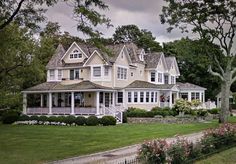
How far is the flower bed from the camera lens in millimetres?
13031

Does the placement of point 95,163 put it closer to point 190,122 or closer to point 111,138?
point 111,138

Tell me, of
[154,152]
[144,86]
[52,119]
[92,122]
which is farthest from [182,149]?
[144,86]

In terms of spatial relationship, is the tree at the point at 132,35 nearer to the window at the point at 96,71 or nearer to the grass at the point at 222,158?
the window at the point at 96,71

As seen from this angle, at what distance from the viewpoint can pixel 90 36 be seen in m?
17.9

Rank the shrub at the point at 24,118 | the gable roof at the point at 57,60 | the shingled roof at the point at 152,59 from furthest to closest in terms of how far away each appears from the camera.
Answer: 1. the shingled roof at the point at 152,59
2. the gable roof at the point at 57,60
3. the shrub at the point at 24,118

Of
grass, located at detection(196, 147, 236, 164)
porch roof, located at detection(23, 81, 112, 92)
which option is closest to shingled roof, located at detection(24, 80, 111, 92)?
porch roof, located at detection(23, 81, 112, 92)

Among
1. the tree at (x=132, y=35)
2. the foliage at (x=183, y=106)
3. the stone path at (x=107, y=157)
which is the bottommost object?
the stone path at (x=107, y=157)

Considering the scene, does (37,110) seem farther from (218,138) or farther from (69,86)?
(218,138)

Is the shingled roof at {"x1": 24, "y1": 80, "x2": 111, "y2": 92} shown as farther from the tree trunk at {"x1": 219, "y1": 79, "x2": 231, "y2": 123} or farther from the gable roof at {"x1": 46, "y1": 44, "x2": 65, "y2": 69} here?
the tree trunk at {"x1": 219, "y1": 79, "x2": 231, "y2": 123}

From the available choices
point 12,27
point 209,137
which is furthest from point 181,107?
point 209,137

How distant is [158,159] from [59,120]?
28.4 meters

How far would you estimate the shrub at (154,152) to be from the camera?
12.9 m

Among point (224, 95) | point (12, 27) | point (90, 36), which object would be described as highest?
point (12, 27)

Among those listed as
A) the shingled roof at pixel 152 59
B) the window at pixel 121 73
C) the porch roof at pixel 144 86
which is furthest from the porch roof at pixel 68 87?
the shingled roof at pixel 152 59
